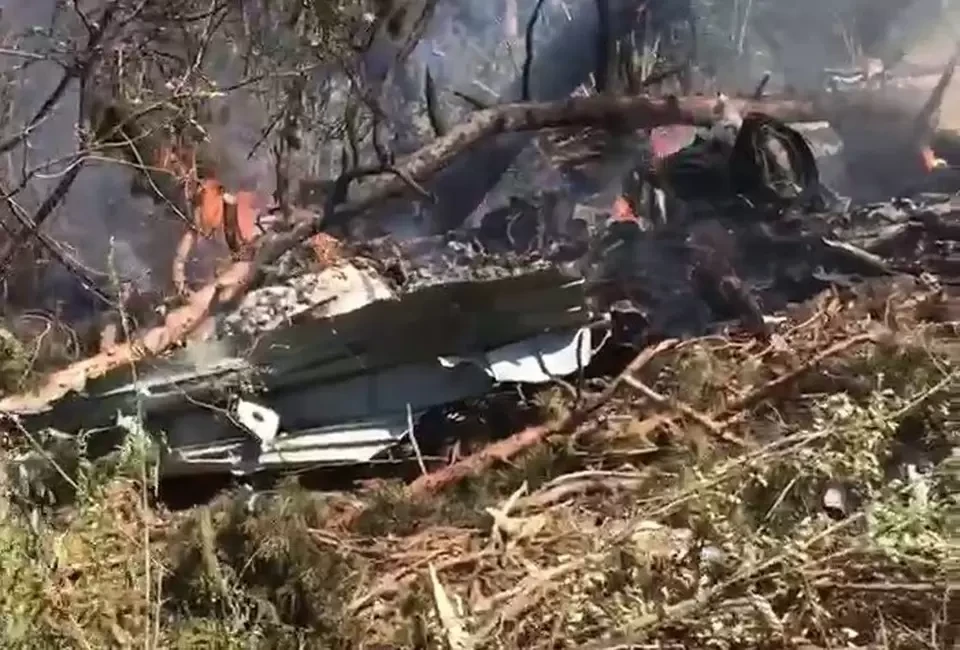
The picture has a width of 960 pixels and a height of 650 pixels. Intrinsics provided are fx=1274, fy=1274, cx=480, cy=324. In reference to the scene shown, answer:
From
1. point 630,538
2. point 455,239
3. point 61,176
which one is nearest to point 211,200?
point 61,176

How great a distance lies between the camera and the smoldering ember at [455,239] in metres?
1.32

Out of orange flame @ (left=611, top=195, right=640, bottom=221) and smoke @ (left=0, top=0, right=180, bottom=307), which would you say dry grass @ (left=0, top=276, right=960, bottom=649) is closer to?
orange flame @ (left=611, top=195, right=640, bottom=221)

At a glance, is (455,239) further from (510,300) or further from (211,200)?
(211,200)

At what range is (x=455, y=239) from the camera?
4.82 ft

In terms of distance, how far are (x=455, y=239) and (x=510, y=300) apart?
0.10 m

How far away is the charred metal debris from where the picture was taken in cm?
135

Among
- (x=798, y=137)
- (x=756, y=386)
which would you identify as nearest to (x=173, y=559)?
(x=756, y=386)

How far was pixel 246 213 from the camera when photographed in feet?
5.08

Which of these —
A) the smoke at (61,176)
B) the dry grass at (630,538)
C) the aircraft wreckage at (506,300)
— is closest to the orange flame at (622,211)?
the aircraft wreckage at (506,300)

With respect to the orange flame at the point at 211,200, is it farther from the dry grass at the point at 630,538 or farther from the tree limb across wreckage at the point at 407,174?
the dry grass at the point at 630,538

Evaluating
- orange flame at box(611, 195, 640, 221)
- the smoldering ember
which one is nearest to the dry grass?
the smoldering ember

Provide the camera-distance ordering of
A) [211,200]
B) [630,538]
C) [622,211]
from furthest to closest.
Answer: [211,200] → [622,211] → [630,538]

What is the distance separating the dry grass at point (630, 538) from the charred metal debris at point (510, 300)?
5 cm

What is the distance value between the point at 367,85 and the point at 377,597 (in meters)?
0.59
